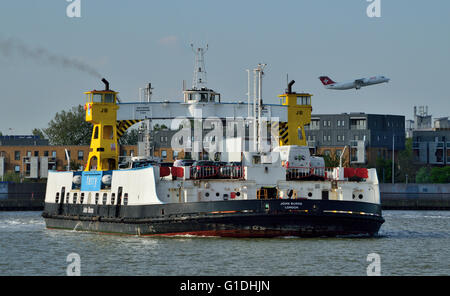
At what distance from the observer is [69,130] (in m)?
153

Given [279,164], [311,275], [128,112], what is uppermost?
[128,112]

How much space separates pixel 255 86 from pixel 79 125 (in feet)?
345

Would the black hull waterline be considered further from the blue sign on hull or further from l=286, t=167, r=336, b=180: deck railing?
the blue sign on hull

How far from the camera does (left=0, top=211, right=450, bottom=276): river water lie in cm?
3672

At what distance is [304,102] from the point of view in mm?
57594

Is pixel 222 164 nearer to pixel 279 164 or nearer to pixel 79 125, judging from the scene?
pixel 279 164

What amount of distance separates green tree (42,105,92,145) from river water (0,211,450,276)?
101015mm

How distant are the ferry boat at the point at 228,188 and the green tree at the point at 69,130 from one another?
95237mm

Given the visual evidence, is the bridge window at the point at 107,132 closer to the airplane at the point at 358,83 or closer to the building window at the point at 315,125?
the airplane at the point at 358,83

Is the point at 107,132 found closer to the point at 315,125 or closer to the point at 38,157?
the point at 38,157

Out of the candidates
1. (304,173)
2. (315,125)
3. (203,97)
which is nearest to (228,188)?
(304,173)

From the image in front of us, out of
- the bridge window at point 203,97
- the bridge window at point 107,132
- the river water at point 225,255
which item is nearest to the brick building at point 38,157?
the bridge window at point 107,132

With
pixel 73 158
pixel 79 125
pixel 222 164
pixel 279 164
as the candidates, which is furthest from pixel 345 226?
pixel 79 125

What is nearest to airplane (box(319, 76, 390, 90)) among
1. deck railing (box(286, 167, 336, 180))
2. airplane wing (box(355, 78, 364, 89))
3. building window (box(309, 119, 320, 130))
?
airplane wing (box(355, 78, 364, 89))
